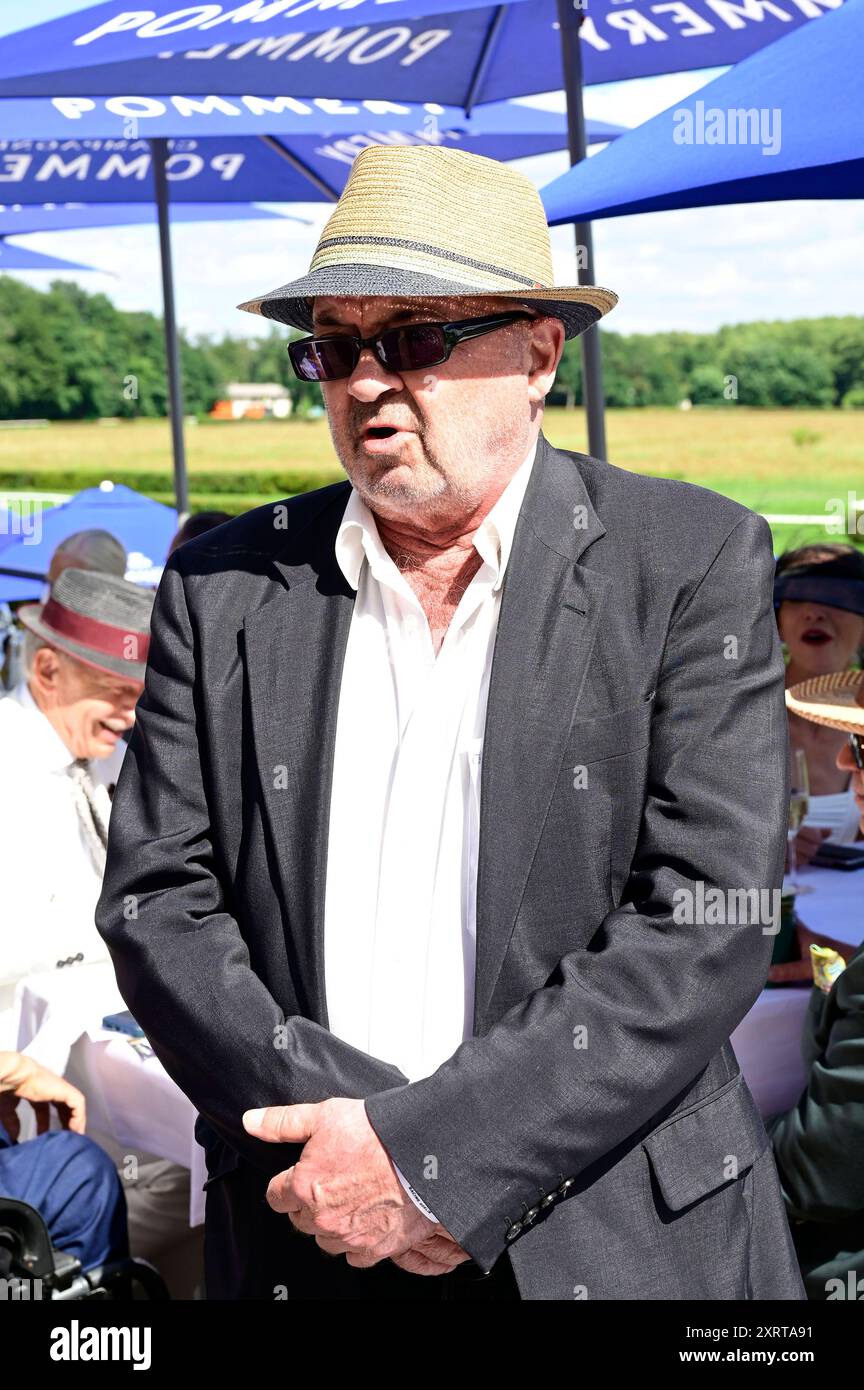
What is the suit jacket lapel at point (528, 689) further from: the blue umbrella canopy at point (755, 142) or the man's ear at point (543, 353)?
the blue umbrella canopy at point (755, 142)

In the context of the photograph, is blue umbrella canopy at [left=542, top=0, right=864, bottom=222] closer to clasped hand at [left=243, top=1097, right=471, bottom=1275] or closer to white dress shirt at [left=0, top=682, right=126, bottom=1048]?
white dress shirt at [left=0, top=682, right=126, bottom=1048]

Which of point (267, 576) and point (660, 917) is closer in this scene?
point (660, 917)

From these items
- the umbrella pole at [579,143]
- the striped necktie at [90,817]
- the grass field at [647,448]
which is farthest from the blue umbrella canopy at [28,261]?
the grass field at [647,448]

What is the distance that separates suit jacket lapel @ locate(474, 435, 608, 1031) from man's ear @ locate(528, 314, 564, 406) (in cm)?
13

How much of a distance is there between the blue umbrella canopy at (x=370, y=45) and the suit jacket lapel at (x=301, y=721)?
306cm

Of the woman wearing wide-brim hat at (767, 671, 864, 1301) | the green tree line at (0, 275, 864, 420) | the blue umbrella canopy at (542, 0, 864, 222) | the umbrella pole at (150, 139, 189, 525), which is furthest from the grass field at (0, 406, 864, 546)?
the woman wearing wide-brim hat at (767, 671, 864, 1301)

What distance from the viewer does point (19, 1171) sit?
109 inches

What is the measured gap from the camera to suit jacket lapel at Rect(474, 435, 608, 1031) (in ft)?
5.66

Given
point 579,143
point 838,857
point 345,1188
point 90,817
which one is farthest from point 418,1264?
point 579,143

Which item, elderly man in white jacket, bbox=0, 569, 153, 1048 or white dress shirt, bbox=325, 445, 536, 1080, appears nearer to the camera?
white dress shirt, bbox=325, 445, 536, 1080

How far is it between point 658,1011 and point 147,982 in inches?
26.5

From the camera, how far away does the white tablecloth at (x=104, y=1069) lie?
Result: 10.2ft
